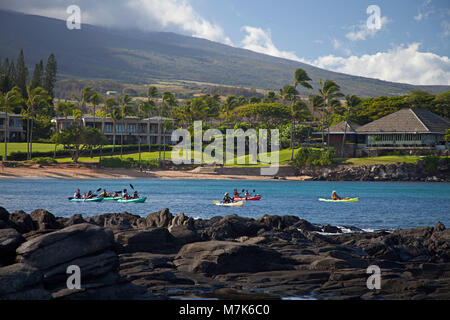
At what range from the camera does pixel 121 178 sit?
8119cm

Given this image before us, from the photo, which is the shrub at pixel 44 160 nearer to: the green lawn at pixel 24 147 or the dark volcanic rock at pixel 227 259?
the green lawn at pixel 24 147

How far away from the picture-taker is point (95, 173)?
267ft

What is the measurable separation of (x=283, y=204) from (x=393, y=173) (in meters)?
40.7

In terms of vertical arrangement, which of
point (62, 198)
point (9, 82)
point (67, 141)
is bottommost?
point (62, 198)

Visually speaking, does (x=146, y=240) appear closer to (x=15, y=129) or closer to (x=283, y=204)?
(x=283, y=204)

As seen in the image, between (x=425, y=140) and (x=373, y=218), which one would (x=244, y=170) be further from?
(x=373, y=218)

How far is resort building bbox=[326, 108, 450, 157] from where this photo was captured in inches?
Result: 3539

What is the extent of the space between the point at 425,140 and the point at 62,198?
63.7 metres

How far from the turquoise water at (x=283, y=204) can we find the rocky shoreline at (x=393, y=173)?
43.2 feet

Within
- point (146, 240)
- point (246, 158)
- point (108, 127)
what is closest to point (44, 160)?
point (108, 127)

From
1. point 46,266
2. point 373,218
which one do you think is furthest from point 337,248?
point 373,218

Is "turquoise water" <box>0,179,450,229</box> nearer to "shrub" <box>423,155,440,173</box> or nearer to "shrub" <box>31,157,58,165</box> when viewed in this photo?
"shrub" <box>31,157,58,165</box>

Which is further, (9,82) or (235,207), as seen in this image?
(9,82)

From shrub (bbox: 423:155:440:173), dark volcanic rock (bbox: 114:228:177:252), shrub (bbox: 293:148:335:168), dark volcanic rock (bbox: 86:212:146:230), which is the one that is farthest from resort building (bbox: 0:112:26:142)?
dark volcanic rock (bbox: 114:228:177:252)
